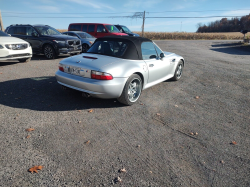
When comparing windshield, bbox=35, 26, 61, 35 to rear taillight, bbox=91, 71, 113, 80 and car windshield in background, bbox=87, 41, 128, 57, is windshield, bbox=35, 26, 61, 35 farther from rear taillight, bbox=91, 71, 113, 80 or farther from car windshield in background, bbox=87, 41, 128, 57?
rear taillight, bbox=91, 71, 113, 80

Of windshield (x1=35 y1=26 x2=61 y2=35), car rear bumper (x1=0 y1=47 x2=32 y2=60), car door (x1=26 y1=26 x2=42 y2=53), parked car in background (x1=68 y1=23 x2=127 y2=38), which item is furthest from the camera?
parked car in background (x1=68 y1=23 x2=127 y2=38)

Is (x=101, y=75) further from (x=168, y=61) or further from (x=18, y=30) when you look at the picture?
(x=18, y=30)

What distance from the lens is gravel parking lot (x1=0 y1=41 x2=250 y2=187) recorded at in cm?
257

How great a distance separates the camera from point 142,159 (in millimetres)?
2912

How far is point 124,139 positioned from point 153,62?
266cm

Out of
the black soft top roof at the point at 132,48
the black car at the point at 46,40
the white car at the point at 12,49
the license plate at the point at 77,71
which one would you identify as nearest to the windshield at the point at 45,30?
the black car at the point at 46,40

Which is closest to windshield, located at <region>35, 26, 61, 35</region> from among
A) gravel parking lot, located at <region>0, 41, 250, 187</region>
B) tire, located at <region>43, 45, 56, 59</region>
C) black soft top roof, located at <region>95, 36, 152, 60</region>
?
tire, located at <region>43, 45, 56, 59</region>

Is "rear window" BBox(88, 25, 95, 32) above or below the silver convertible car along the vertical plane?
above

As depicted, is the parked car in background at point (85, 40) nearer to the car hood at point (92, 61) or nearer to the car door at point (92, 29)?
the car door at point (92, 29)

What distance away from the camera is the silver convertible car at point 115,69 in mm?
4207

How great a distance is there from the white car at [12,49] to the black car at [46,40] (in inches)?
53.2

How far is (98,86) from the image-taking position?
4129 millimetres

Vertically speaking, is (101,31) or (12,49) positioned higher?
(101,31)

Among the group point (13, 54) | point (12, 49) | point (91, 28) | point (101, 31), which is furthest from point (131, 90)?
point (91, 28)
